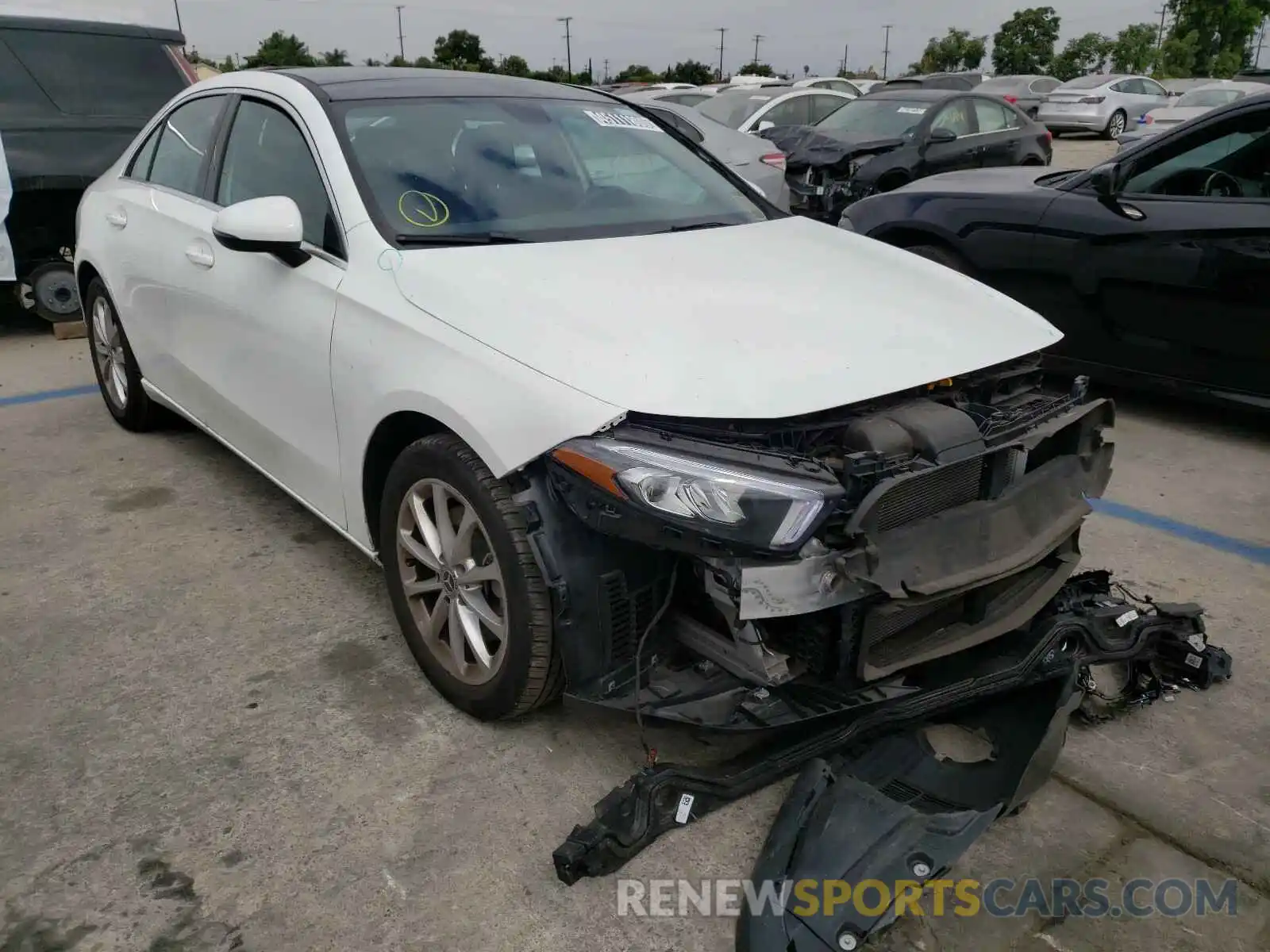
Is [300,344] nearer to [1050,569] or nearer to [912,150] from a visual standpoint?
[1050,569]

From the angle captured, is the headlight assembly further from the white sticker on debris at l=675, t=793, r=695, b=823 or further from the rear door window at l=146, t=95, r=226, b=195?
the rear door window at l=146, t=95, r=226, b=195

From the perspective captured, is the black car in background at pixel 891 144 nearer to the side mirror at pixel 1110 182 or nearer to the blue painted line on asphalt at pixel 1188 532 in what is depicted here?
the side mirror at pixel 1110 182

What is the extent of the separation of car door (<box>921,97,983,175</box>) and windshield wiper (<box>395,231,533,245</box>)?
28.3 ft

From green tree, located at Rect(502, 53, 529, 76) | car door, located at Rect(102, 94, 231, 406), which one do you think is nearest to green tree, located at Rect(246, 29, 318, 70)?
green tree, located at Rect(502, 53, 529, 76)

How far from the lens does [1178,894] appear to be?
2205 millimetres

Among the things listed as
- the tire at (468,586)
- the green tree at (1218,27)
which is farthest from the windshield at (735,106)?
the green tree at (1218,27)

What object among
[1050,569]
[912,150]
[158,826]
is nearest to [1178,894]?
[1050,569]

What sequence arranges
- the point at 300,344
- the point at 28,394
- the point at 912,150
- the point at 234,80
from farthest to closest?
the point at 912,150 → the point at 28,394 → the point at 234,80 → the point at 300,344

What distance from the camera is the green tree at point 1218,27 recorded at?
144 feet

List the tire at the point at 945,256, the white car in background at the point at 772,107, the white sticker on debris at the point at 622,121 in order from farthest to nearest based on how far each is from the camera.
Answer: the white car in background at the point at 772,107
the tire at the point at 945,256
the white sticker on debris at the point at 622,121

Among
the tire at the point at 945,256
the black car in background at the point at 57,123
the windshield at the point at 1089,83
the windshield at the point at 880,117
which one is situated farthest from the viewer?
the windshield at the point at 1089,83

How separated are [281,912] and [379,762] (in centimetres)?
51

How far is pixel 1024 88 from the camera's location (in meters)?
28.2

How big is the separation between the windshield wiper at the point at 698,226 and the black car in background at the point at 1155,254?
2555 millimetres
